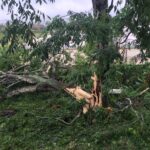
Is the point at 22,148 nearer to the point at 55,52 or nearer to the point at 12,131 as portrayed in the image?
the point at 12,131

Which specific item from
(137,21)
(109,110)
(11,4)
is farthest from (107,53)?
(11,4)

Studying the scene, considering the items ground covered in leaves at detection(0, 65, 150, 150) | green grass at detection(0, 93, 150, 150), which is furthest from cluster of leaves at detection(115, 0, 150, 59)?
green grass at detection(0, 93, 150, 150)

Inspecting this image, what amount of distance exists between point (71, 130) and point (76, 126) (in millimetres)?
107

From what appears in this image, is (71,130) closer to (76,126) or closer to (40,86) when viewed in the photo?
(76,126)

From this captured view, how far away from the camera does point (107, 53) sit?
4.74 m

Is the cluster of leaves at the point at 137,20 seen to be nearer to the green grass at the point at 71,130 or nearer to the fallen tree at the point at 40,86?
the fallen tree at the point at 40,86

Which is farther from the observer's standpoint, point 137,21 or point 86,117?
point 86,117

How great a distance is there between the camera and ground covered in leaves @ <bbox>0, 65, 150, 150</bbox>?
4840mm

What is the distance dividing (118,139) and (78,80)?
0.92m

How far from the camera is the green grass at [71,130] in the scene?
15.8ft

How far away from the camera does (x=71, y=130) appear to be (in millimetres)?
5203

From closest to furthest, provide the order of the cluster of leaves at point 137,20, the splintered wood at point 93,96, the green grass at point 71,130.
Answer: the cluster of leaves at point 137,20 → the green grass at point 71,130 → the splintered wood at point 93,96

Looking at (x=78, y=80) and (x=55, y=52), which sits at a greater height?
(x=55, y=52)

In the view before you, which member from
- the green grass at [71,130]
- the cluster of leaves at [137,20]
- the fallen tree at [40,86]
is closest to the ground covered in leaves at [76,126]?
the green grass at [71,130]
